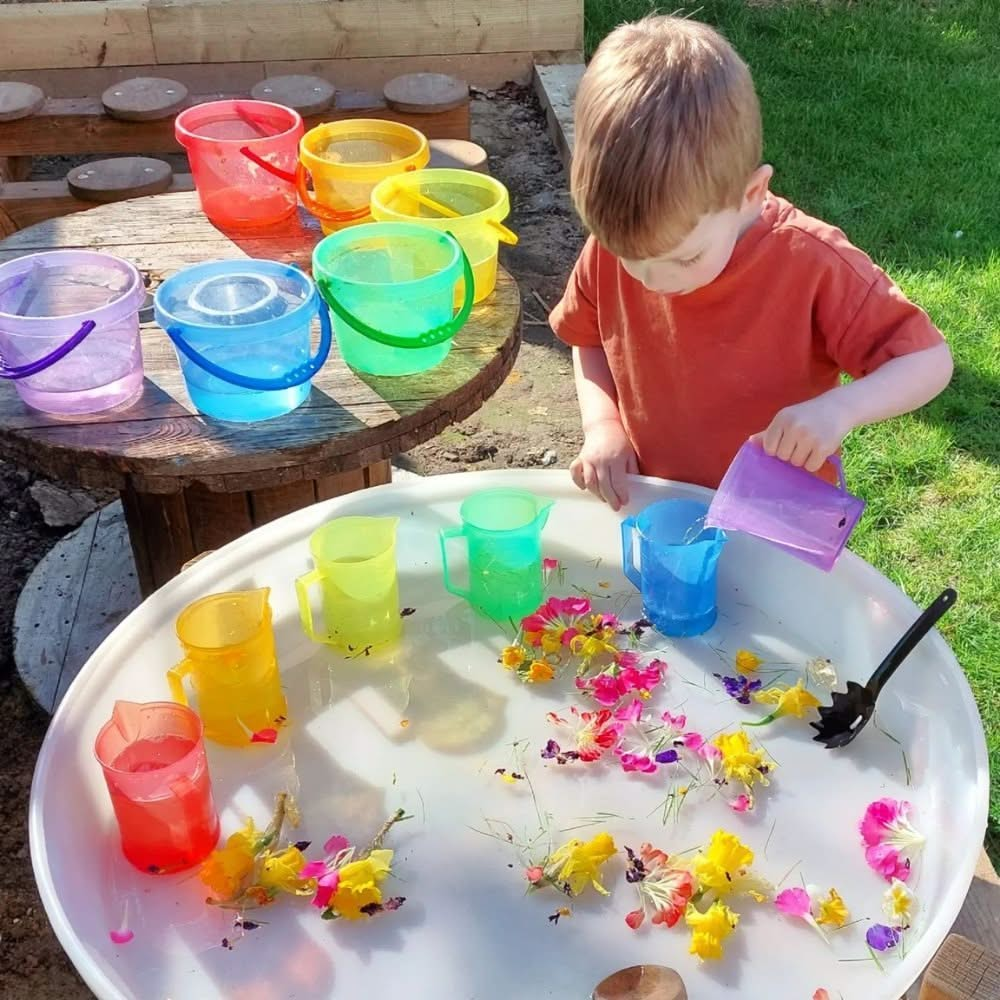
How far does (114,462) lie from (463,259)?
0.54 meters

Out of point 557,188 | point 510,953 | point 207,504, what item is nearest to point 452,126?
point 557,188

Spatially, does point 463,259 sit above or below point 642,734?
above

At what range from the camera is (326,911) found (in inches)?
41.4

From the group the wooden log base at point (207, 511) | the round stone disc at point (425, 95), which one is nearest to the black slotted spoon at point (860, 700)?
the wooden log base at point (207, 511)

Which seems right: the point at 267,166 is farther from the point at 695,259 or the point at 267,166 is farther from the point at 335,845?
the point at 335,845

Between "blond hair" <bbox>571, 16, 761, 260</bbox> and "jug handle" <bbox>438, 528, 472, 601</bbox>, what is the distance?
394mm

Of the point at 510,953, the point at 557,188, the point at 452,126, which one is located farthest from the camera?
the point at 557,188

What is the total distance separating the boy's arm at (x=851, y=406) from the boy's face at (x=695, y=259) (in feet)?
0.61

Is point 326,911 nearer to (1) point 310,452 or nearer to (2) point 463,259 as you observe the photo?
(1) point 310,452

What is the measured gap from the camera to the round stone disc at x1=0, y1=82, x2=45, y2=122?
132 inches

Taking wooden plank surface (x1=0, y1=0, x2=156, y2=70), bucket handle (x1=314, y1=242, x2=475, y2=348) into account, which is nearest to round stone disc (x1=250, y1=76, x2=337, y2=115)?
wooden plank surface (x1=0, y1=0, x2=156, y2=70)

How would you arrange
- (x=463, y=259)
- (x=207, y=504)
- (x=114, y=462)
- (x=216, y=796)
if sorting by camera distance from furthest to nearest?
1. (x=207, y=504)
2. (x=463, y=259)
3. (x=114, y=462)
4. (x=216, y=796)

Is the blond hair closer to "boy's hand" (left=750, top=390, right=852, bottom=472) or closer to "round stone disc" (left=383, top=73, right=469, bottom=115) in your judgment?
"boy's hand" (left=750, top=390, right=852, bottom=472)

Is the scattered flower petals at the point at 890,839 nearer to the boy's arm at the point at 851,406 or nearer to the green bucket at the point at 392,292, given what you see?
the boy's arm at the point at 851,406
